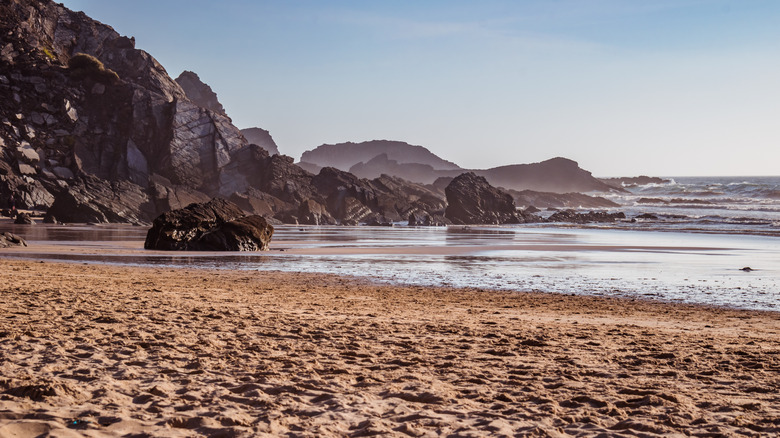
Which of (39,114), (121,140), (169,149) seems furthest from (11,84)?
(169,149)

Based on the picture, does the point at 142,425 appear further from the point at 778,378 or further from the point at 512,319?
the point at 512,319

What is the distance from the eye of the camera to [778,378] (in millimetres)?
7031

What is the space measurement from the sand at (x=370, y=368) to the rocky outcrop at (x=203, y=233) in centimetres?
1652

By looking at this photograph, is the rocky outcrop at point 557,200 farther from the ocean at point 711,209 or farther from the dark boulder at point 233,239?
the dark boulder at point 233,239

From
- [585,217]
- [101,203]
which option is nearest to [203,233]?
[101,203]

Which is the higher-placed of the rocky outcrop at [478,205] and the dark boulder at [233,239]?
the rocky outcrop at [478,205]

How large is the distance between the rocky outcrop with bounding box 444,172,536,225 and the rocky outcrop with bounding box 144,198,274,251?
61.2 meters

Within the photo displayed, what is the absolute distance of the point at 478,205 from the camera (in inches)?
3639

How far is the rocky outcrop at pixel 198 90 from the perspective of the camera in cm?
17125

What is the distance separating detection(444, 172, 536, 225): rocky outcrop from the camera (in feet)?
294

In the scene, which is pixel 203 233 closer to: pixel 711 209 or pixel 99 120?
pixel 99 120

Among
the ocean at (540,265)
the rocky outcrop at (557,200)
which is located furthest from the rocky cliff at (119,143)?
the rocky outcrop at (557,200)

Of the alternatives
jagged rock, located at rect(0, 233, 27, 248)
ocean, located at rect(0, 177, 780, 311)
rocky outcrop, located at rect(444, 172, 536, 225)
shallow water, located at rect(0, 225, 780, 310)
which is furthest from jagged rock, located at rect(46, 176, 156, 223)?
rocky outcrop, located at rect(444, 172, 536, 225)

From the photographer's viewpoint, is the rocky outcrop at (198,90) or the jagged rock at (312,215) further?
the rocky outcrop at (198,90)
